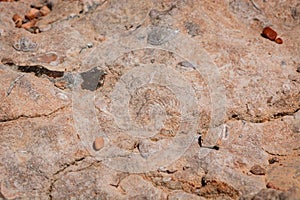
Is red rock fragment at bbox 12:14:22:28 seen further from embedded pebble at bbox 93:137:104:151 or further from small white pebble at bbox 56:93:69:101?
embedded pebble at bbox 93:137:104:151

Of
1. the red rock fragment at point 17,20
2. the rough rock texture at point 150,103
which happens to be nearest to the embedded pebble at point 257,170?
the rough rock texture at point 150,103

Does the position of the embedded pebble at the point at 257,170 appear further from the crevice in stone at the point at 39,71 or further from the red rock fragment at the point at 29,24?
the red rock fragment at the point at 29,24

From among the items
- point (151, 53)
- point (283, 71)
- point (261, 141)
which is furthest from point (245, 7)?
point (261, 141)

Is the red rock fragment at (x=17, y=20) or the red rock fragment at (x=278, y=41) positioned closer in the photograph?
the red rock fragment at (x=278, y=41)

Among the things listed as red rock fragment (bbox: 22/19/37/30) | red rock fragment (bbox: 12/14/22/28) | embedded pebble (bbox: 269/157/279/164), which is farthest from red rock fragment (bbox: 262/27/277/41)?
red rock fragment (bbox: 12/14/22/28)

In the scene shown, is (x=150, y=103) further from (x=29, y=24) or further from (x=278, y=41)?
(x=29, y=24)

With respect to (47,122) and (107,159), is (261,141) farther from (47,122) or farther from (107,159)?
(47,122)

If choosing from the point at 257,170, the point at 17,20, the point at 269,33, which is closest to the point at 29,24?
the point at 17,20

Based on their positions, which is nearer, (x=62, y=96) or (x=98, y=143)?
(x=98, y=143)
